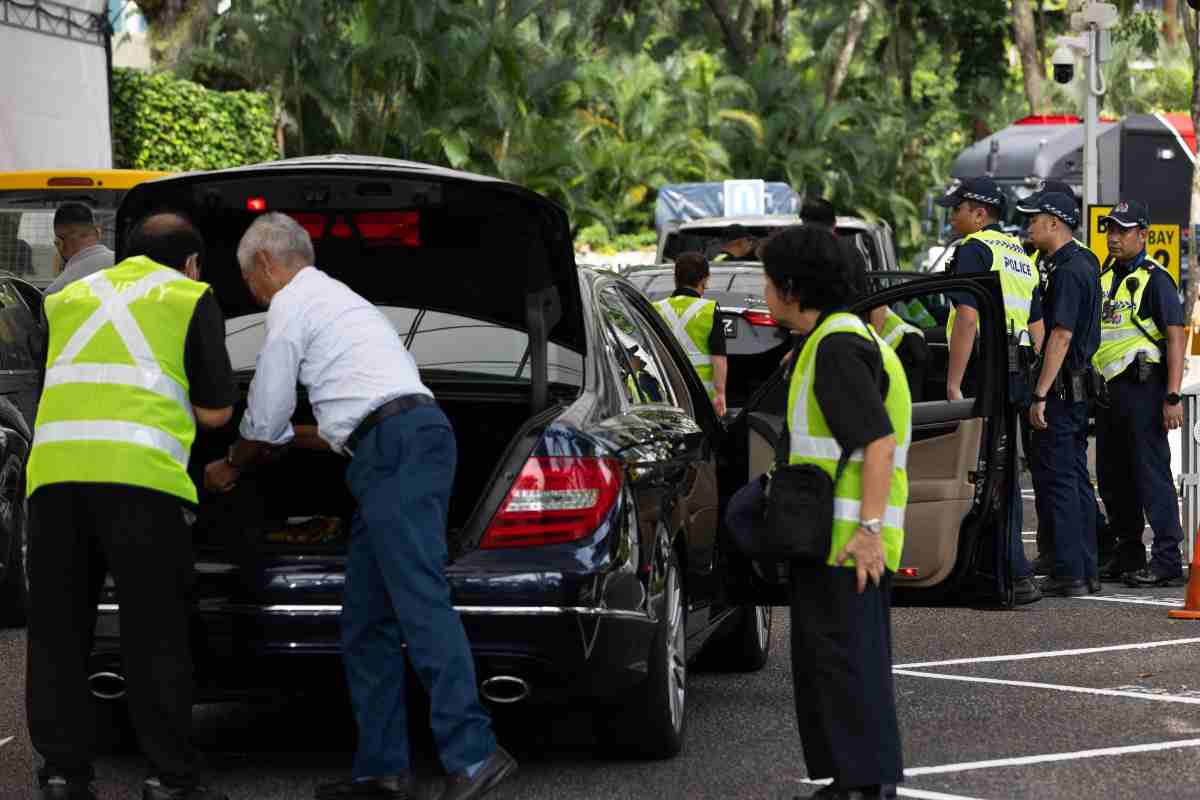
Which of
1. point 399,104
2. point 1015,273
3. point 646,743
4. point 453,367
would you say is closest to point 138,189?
point 453,367

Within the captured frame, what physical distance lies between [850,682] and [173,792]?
1.83 m

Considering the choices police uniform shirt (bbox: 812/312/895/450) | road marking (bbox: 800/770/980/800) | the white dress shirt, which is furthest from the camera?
road marking (bbox: 800/770/980/800)

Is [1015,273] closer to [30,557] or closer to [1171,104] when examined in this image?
[30,557]

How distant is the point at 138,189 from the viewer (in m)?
6.63

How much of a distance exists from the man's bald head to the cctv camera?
1931 centimetres

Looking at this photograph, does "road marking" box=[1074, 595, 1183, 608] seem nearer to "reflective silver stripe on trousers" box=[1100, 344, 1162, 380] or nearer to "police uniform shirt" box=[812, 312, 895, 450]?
"reflective silver stripe on trousers" box=[1100, 344, 1162, 380]

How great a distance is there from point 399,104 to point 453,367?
99.6 feet

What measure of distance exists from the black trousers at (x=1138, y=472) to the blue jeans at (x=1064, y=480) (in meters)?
0.36

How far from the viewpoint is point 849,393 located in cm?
557

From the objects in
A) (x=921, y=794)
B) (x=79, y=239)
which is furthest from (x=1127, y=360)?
(x=79, y=239)

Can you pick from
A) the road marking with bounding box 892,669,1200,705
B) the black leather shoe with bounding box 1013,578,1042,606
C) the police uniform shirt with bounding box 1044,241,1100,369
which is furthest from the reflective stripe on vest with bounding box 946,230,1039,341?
the road marking with bounding box 892,669,1200,705

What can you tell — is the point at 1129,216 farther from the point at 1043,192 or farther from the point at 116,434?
the point at 116,434

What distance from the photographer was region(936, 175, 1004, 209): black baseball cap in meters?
10.6

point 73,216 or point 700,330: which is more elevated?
point 73,216
